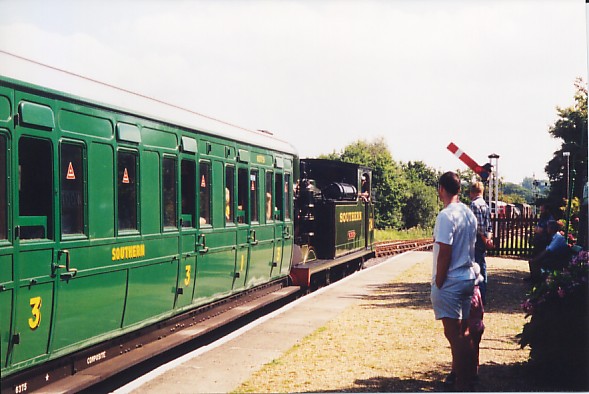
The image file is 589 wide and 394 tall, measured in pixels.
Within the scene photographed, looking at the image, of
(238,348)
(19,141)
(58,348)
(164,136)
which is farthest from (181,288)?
(19,141)

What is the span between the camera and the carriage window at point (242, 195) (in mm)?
10844

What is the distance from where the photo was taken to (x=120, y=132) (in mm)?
7133

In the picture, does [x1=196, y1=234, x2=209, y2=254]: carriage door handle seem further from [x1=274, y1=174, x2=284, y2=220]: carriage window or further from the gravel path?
[x1=274, y1=174, x2=284, y2=220]: carriage window

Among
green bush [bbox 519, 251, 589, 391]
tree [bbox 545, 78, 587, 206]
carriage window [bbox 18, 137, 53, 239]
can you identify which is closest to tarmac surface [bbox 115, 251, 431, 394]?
carriage window [bbox 18, 137, 53, 239]

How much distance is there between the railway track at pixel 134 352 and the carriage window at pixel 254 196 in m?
1.27

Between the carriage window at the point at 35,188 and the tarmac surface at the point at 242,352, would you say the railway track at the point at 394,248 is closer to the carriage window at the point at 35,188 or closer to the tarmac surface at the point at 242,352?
the tarmac surface at the point at 242,352

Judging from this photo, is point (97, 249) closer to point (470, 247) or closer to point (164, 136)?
point (164, 136)

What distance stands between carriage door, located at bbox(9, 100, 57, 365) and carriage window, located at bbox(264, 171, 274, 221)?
6552 mm

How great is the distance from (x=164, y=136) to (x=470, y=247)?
378cm

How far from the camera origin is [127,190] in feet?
23.9

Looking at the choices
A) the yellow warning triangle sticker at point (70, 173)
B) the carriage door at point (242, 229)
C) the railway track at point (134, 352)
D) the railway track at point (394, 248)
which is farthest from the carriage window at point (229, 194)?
the railway track at point (394, 248)

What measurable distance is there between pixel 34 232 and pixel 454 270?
3346mm

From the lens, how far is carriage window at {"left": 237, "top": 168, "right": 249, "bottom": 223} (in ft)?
35.6

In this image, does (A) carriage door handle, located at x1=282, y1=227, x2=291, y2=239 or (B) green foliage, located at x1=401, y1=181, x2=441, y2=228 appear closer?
(A) carriage door handle, located at x1=282, y1=227, x2=291, y2=239
